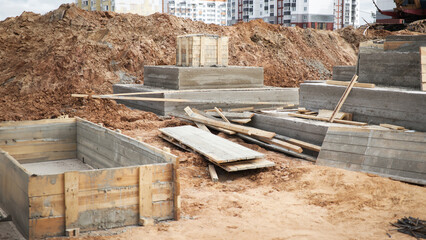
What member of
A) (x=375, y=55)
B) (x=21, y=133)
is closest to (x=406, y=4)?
(x=375, y=55)

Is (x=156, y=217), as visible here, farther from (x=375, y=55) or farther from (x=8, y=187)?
(x=375, y=55)

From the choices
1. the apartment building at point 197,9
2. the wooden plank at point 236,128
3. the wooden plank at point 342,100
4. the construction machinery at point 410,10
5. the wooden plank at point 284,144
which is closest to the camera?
the wooden plank at point 284,144

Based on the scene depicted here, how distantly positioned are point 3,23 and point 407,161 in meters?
21.7

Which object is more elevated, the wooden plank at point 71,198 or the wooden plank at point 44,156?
the wooden plank at point 71,198

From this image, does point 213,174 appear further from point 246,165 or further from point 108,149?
point 108,149

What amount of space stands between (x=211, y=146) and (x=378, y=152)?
122 inches

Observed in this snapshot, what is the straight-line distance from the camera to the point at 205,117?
38.5ft

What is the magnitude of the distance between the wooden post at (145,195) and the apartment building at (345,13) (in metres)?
67.7

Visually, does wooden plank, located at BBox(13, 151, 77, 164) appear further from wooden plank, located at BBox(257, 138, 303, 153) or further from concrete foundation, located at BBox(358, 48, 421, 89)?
concrete foundation, located at BBox(358, 48, 421, 89)

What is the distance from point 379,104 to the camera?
9422 mm

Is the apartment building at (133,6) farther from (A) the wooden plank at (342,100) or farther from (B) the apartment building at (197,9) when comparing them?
(B) the apartment building at (197,9)

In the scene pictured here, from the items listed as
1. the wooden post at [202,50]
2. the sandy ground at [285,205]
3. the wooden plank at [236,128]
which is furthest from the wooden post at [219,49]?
the sandy ground at [285,205]

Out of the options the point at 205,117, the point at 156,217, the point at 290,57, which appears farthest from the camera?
the point at 290,57

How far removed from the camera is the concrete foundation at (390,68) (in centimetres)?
980
